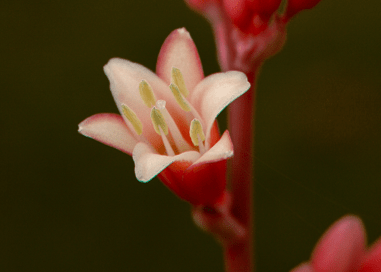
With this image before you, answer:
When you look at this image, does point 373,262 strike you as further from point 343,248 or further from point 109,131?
point 109,131

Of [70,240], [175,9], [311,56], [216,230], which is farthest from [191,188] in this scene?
[175,9]

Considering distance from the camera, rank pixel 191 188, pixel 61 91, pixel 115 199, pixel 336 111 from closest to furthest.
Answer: pixel 191 188
pixel 336 111
pixel 115 199
pixel 61 91

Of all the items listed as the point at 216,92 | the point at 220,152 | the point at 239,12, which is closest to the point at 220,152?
the point at 220,152

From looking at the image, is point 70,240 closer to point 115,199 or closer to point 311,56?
point 115,199

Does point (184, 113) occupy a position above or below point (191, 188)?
above

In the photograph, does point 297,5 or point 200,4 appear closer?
point 297,5

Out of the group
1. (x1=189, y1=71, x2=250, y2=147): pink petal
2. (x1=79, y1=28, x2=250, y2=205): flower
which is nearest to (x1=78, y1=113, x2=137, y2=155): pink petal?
(x1=79, y1=28, x2=250, y2=205): flower

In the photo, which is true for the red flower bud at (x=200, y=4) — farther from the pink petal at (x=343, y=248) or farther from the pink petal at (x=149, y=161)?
the pink petal at (x=343, y=248)
